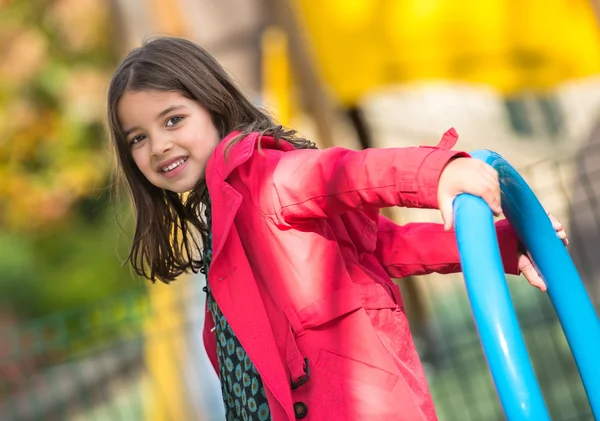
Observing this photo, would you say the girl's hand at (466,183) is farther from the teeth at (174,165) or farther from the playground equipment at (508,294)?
the teeth at (174,165)

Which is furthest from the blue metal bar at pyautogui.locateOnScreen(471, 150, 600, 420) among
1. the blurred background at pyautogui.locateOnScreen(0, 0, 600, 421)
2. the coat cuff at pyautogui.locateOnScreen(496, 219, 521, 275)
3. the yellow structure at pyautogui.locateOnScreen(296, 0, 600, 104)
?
the yellow structure at pyautogui.locateOnScreen(296, 0, 600, 104)

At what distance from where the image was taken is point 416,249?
1.77 m

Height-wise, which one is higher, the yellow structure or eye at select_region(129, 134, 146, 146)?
the yellow structure

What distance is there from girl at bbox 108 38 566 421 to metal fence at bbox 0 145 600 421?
2.37m

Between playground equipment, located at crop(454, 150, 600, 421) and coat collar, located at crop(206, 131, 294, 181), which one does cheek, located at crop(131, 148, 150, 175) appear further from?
playground equipment, located at crop(454, 150, 600, 421)

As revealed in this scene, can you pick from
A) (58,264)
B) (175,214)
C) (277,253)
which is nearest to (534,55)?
(175,214)

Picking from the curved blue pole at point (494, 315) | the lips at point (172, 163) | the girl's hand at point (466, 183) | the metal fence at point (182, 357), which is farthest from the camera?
the metal fence at point (182, 357)

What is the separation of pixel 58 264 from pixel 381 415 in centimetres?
1129

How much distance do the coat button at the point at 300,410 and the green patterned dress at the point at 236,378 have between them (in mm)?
157

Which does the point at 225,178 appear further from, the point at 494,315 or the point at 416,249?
the point at 494,315

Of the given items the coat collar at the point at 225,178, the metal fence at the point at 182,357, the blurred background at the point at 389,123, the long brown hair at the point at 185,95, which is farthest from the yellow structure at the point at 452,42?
the coat collar at the point at 225,178

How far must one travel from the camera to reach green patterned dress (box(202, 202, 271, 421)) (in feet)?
5.46

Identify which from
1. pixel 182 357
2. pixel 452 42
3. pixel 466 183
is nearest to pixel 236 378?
pixel 466 183

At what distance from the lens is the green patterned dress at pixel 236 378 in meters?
1.66
